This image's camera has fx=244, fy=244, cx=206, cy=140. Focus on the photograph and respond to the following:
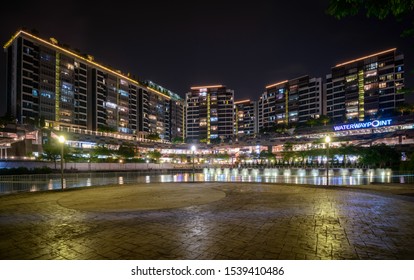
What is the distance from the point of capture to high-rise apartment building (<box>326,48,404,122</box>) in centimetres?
9888

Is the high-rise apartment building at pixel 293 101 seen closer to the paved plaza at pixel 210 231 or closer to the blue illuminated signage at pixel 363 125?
the blue illuminated signage at pixel 363 125

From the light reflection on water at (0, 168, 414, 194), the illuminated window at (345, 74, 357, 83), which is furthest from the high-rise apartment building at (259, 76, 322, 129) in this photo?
the light reflection on water at (0, 168, 414, 194)

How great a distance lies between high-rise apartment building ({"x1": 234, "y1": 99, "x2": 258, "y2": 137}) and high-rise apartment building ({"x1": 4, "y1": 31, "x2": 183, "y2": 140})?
70.5m

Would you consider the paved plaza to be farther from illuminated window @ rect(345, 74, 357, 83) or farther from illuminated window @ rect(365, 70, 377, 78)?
illuminated window @ rect(345, 74, 357, 83)

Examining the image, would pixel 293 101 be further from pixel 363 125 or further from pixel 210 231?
pixel 210 231

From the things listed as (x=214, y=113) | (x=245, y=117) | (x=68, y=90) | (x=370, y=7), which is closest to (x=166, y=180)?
(x=370, y=7)

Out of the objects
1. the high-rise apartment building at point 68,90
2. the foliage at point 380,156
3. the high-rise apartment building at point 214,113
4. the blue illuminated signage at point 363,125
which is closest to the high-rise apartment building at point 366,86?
the blue illuminated signage at point 363,125

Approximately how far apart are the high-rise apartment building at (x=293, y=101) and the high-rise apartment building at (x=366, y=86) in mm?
6013

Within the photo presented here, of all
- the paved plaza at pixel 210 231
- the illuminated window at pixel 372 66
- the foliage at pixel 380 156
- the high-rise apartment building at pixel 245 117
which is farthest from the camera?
the high-rise apartment building at pixel 245 117

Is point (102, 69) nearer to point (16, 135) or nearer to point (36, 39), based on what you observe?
point (36, 39)

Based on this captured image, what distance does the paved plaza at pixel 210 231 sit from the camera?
480cm

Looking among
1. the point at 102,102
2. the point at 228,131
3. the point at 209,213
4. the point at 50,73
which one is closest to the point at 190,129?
the point at 228,131

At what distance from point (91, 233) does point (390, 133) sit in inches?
3485

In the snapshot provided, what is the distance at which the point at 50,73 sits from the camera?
82.9 m
